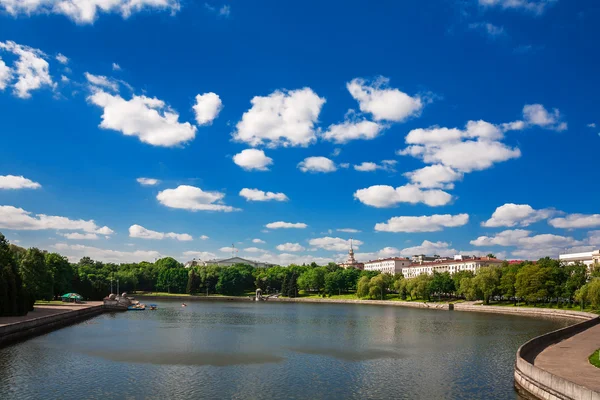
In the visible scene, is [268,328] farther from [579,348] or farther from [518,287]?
[518,287]

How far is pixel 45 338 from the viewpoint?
59.4 metres

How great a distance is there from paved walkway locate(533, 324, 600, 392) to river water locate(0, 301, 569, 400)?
3.21 meters

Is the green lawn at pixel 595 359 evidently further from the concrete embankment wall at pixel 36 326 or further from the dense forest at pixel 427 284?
the dense forest at pixel 427 284

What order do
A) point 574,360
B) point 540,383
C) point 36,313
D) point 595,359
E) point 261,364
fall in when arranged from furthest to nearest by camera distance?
point 36,313, point 261,364, point 574,360, point 595,359, point 540,383

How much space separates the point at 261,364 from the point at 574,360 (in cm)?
2516

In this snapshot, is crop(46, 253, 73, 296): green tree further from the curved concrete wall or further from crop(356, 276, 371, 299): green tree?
the curved concrete wall

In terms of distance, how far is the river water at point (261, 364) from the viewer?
34719mm

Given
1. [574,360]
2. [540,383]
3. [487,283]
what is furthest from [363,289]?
[540,383]

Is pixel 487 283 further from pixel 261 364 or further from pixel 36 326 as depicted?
pixel 36 326

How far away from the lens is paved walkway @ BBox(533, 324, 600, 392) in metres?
32.0

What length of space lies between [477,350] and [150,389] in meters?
35.1

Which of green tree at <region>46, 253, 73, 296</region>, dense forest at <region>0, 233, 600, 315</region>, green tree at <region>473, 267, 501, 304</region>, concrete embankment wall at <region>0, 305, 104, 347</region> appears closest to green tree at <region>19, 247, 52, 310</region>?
dense forest at <region>0, 233, 600, 315</region>

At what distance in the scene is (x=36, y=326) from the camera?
6456 cm

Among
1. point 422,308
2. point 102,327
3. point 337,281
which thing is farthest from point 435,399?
point 337,281
